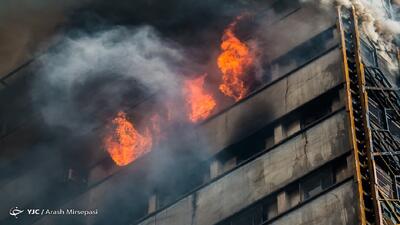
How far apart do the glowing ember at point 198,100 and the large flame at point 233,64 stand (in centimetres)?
89

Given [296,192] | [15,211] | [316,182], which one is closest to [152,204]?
[296,192]

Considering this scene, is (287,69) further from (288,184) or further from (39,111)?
(39,111)

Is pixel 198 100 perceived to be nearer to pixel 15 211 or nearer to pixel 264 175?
pixel 264 175

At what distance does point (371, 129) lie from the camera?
36.2 m

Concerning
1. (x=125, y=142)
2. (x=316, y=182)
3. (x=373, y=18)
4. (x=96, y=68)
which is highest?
(x=96, y=68)

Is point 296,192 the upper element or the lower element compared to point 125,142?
lower

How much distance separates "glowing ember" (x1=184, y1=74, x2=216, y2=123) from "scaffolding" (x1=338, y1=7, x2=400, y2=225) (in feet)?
23.2

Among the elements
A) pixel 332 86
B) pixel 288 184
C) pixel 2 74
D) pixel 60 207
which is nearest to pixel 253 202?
pixel 288 184

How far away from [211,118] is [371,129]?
802 centimetres

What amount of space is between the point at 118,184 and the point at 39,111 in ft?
29.8

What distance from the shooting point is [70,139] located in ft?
151

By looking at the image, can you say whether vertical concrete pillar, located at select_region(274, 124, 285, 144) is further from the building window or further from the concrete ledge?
the building window

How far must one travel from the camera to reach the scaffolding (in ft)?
111

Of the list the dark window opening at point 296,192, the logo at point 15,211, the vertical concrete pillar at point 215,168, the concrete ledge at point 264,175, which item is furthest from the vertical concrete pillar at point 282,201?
the logo at point 15,211
